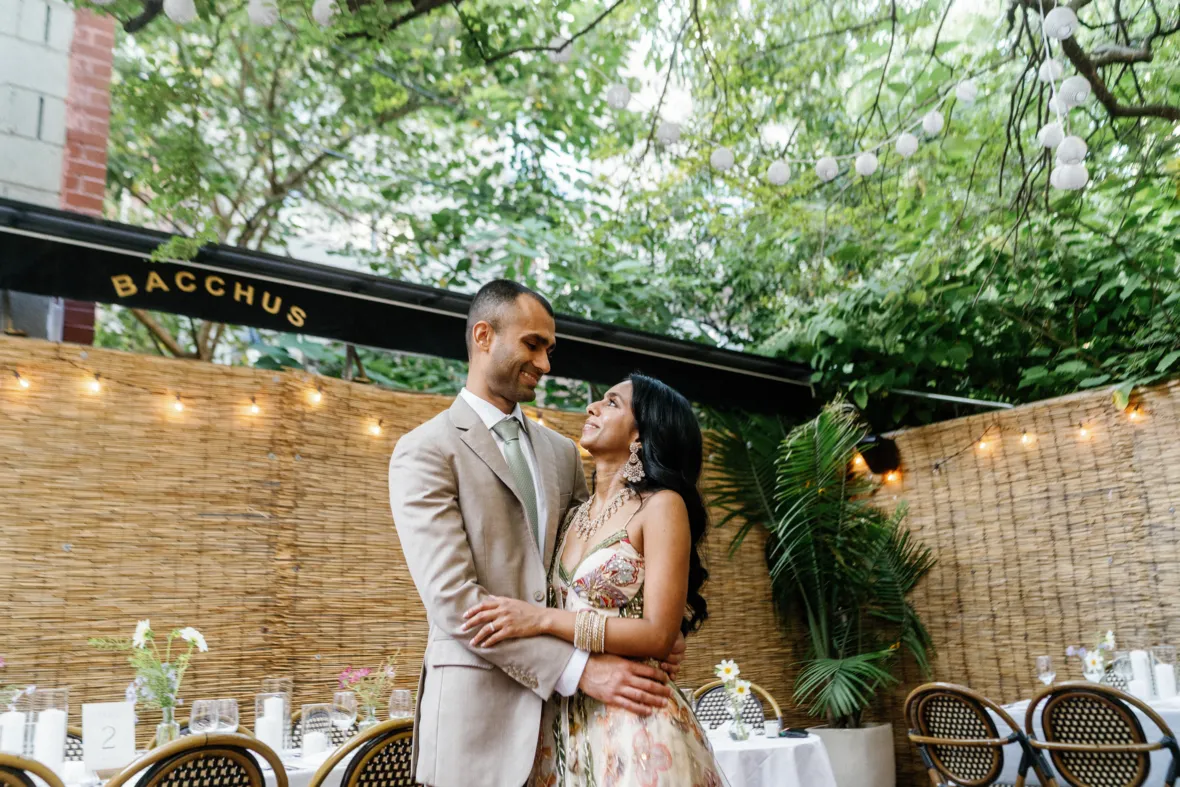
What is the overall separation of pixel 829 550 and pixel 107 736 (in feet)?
16.8

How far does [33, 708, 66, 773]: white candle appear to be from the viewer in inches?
137

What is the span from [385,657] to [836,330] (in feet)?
12.6

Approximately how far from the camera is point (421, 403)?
20.5 ft

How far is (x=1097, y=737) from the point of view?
439cm

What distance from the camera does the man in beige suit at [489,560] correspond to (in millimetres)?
1892

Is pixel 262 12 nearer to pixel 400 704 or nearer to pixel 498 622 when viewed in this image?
pixel 498 622

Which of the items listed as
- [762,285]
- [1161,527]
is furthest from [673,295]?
[1161,527]

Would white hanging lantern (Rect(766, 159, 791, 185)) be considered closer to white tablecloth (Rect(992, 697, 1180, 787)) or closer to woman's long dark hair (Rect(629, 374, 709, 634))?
woman's long dark hair (Rect(629, 374, 709, 634))

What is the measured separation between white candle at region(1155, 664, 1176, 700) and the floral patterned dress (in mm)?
4126

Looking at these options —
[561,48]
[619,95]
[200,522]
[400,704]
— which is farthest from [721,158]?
[200,522]

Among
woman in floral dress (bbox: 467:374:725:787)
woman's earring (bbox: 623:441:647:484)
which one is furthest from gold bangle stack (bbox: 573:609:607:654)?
woman's earring (bbox: 623:441:647:484)

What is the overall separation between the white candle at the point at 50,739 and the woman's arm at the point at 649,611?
2.43 metres

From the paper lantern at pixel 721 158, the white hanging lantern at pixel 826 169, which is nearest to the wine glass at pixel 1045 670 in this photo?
the white hanging lantern at pixel 826 169

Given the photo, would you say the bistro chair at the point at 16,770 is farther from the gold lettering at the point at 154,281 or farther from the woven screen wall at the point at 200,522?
the gold lettering at the point at 154,281
